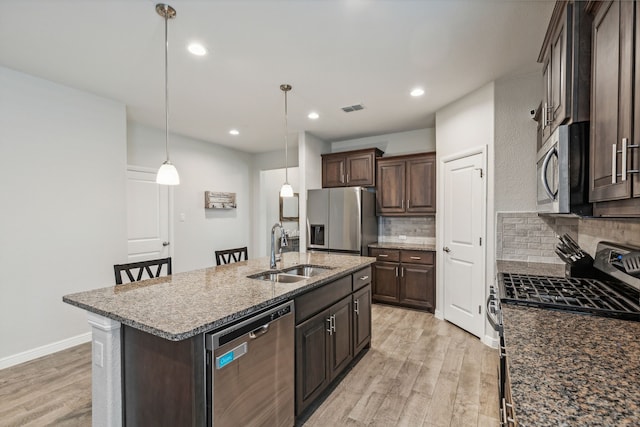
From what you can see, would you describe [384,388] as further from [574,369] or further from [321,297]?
[574,369]

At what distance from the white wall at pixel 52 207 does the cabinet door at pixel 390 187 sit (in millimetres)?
3478

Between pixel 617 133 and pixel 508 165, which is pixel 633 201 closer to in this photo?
pixel 617 133

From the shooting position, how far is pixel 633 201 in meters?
0.93

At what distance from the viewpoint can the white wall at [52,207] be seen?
267 cm

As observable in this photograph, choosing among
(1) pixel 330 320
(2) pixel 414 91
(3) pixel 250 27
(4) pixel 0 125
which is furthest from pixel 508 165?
(4) pixel 0 125

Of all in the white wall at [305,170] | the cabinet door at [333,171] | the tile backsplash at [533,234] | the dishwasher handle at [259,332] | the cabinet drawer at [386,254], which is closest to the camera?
the dishwasher handle at [259,332]

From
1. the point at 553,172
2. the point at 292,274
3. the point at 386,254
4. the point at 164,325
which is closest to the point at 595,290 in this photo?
the point at 553,172

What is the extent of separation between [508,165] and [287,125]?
289cm

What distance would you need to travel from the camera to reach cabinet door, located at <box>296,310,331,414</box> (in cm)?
184

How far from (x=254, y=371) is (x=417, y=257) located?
3.07 m

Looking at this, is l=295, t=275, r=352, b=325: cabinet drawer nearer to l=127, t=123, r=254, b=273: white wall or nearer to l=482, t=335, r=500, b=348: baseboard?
l=482, t=335, r=500, b=348: baseboard

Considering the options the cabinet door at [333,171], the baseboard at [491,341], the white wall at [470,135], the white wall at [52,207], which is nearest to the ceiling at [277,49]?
the white wall at [470,135]

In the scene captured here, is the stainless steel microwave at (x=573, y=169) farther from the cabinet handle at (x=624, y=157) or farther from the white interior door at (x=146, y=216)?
the white interior door at (x=146, y=216)

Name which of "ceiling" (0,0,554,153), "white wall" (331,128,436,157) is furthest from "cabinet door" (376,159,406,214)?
"ceiling" (0,0,554,153)
